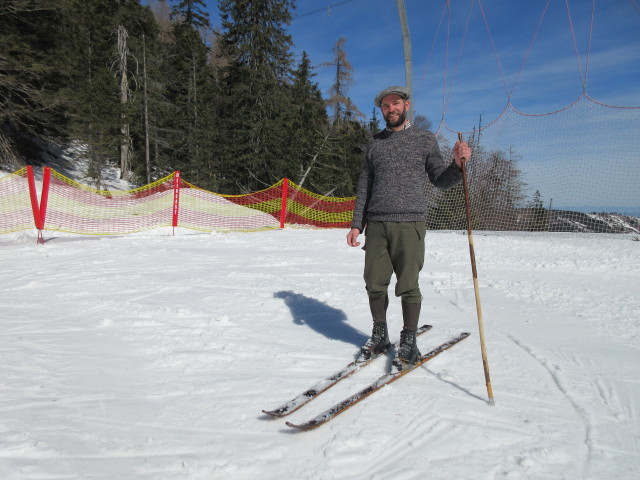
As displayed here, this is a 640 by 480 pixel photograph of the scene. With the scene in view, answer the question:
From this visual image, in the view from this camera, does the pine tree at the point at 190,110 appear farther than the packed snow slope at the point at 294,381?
Yes

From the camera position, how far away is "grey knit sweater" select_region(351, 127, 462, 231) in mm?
2512

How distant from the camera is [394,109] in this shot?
2.54 metres

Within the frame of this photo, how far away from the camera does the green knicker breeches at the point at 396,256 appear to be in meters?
2.52

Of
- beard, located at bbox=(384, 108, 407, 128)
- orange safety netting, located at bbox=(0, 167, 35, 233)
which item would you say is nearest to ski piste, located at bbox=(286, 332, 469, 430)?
beard, located at bbox=(384, 108, 407, 128)

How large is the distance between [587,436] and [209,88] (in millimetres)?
27572

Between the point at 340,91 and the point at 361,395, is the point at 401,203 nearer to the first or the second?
the point at 361,395

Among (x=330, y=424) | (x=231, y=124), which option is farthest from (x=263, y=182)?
(x=330, y=424)

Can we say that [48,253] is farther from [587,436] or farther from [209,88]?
[209,88]

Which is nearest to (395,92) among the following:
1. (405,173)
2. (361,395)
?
(405,173)

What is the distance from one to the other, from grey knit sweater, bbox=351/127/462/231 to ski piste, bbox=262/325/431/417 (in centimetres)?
102

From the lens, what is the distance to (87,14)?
25.0 meters

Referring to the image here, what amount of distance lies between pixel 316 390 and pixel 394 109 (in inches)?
74.4

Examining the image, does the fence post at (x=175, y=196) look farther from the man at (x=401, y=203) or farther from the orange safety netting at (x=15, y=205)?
the man at (x=401, y=203)

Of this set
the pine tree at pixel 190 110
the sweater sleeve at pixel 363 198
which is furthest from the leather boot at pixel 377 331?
the pine tree at pixel 190 110
